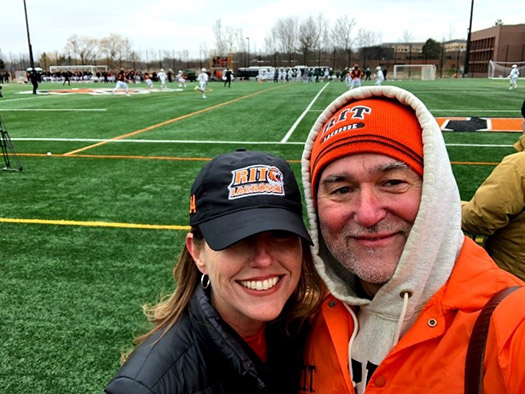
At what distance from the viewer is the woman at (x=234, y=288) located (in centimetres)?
150

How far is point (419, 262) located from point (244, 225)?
21.8 inches

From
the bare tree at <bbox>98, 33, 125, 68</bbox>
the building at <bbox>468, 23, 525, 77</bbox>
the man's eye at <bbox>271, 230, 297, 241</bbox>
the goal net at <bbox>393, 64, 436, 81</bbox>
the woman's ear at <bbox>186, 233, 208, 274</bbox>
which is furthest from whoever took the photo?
the bare tree at <bbox>98, 33, 125, 68</bbox>

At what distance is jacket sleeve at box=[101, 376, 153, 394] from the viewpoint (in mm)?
1356

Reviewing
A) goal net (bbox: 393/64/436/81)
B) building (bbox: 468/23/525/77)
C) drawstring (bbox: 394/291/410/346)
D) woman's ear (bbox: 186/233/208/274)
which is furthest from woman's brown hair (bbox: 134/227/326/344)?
building (bbox: 468/23/525/77)

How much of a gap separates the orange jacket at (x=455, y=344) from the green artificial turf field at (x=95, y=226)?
2.36 metres

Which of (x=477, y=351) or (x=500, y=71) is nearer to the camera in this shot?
(x=477, y=351)

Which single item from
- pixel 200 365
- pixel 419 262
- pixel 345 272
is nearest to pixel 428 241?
pixel 419 262

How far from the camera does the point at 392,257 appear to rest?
4.96ft

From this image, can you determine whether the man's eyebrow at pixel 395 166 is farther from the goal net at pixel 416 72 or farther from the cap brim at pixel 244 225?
the goal net at pixel 416 72

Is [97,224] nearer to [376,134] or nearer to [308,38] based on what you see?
[376,134]

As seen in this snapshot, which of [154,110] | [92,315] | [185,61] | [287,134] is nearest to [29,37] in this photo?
[154,110]

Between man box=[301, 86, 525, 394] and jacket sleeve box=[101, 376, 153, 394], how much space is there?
0.61 meters

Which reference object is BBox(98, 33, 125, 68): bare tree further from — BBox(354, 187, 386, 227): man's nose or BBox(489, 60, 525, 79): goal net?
BBox(354, 187, 386, 227): man's nose

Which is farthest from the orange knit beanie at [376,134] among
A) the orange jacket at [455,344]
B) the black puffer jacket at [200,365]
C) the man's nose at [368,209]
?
the black puffer jacket at [200,365]
